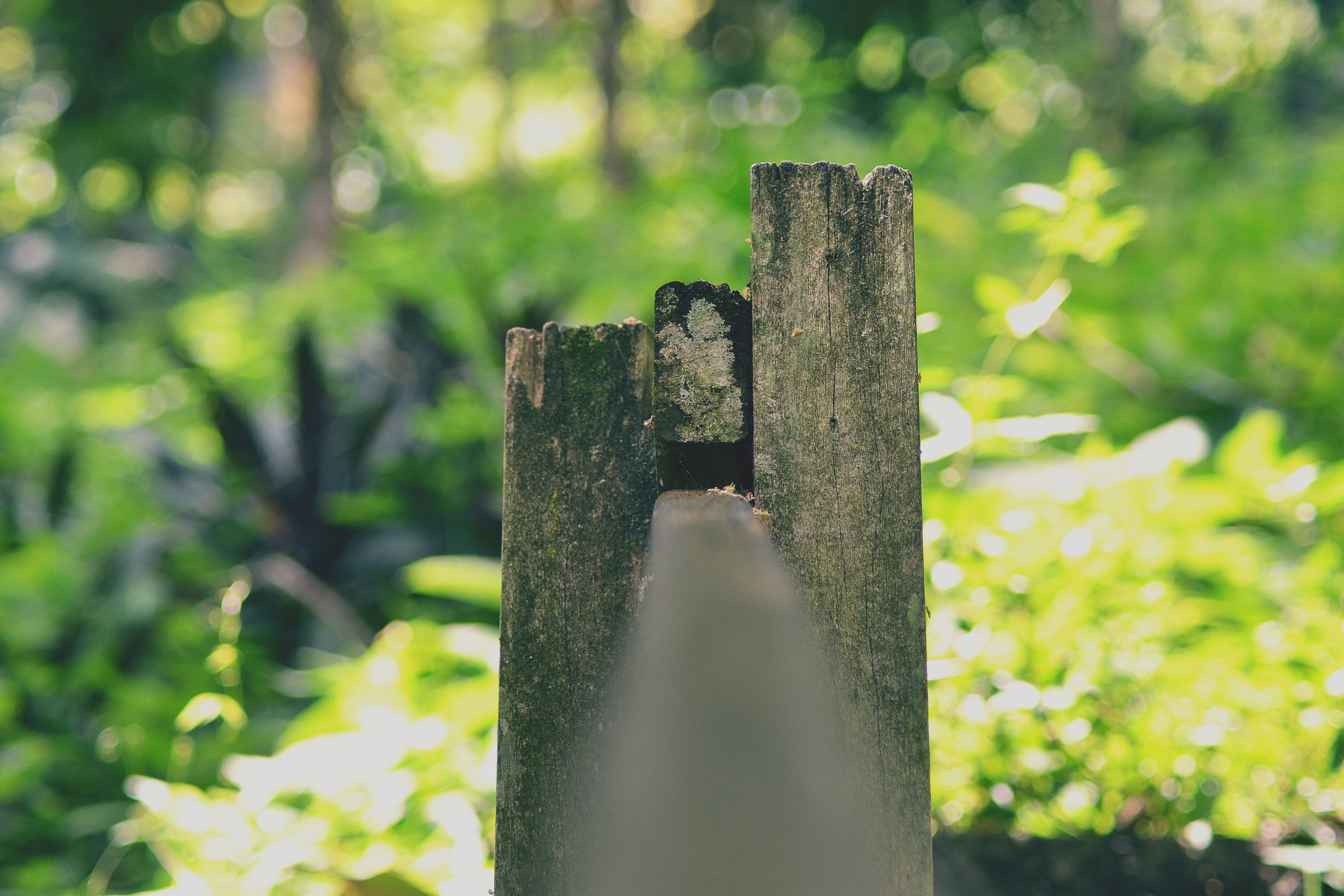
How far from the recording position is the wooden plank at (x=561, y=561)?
2.21 ft

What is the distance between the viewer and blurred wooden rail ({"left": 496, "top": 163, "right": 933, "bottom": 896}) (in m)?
0.65

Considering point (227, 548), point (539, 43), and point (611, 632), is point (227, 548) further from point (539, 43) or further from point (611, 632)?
point (539, 43)

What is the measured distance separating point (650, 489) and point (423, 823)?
949 millimetres

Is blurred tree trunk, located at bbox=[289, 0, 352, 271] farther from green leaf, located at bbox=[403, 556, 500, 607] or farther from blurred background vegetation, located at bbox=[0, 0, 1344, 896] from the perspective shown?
green leaf, located at bbox=[403, 556, 500, 607]

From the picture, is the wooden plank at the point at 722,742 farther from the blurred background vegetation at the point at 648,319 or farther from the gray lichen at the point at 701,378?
the blurred background vegetation at the point at 648,319

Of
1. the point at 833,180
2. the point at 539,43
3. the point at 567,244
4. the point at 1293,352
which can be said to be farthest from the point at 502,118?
the point at 833,180

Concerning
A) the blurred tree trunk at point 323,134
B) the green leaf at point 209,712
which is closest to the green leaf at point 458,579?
the green leaf at point 209,712

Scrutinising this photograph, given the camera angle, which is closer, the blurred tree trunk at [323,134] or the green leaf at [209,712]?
the green leaf at [209,712]

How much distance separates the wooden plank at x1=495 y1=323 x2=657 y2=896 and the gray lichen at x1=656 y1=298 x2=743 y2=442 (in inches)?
1.4

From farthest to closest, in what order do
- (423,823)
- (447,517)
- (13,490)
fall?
(13,490), (447,517), (423,823)

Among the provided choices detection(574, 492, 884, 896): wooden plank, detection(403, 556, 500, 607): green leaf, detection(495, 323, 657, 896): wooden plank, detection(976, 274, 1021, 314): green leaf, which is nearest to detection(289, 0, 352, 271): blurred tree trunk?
detection(403, 556, 500, 607): green leaf

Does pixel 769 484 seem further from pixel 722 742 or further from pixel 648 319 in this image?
pixel 648 319

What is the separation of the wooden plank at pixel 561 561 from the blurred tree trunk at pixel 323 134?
5.85 meters

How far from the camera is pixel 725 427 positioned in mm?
676
